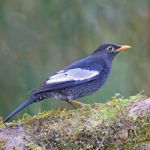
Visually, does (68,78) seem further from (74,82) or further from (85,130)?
(85,130)

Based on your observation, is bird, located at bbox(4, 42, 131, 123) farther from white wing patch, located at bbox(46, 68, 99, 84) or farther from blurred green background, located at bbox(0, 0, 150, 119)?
blurred green background, located at bbox(0, 0, 150, 119)

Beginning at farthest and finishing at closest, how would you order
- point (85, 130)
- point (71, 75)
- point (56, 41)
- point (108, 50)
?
point (56, 41), point (108, 50), point (71, 75), point (85, 130)

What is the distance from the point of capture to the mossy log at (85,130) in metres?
4.68

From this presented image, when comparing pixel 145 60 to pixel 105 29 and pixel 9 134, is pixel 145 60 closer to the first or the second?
pixel 105 29

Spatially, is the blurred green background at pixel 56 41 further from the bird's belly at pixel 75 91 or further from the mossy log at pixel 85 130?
the mossy log at pixel 85 130

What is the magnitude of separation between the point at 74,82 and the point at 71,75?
0.11 meters

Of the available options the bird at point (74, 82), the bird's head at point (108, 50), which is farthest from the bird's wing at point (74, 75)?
the bird's head at point (108, 50)

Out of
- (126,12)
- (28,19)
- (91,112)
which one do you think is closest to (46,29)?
(28,19)

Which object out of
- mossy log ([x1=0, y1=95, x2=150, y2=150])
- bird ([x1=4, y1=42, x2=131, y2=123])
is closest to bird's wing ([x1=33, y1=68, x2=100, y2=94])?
bird ([x1=4, y1=42, x2=131, y2=123])

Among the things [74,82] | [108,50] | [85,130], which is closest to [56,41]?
[108,50]

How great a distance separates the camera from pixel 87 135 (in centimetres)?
473

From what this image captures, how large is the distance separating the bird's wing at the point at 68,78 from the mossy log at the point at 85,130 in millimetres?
992

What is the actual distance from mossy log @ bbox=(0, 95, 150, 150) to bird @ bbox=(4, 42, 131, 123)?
0.97m

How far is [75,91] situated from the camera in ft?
20.7
